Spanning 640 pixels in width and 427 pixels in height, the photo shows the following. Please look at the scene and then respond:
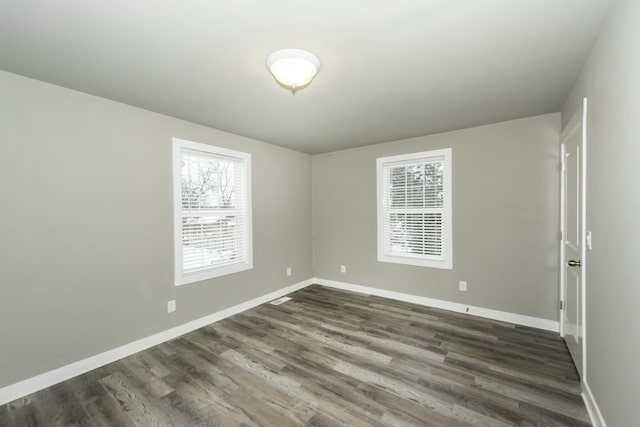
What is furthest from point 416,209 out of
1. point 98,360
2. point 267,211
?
point 98,360

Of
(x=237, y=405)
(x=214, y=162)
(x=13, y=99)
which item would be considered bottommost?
(x=237, y=405)

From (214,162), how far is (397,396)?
313cm

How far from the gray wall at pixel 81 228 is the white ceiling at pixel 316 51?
0.27 m

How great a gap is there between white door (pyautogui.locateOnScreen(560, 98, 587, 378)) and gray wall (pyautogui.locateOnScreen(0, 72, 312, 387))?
359cm

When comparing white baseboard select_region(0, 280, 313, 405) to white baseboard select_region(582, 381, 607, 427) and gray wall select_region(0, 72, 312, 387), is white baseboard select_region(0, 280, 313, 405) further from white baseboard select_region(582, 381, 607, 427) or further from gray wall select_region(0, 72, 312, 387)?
white baseboard select_region(582, 381, 607, 427)

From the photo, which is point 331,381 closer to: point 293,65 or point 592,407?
point 592,407

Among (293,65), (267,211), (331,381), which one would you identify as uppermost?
(293,65)

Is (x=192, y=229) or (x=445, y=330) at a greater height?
(x=192, y=229)

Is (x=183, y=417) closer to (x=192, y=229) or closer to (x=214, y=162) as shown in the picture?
(x=192, y=229)

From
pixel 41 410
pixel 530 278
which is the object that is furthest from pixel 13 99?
pixel 530 278

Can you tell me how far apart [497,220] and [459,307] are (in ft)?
4.03

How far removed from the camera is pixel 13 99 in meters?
2.06

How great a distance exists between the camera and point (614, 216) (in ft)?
4.87

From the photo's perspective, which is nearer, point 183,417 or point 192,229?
point 183,417
